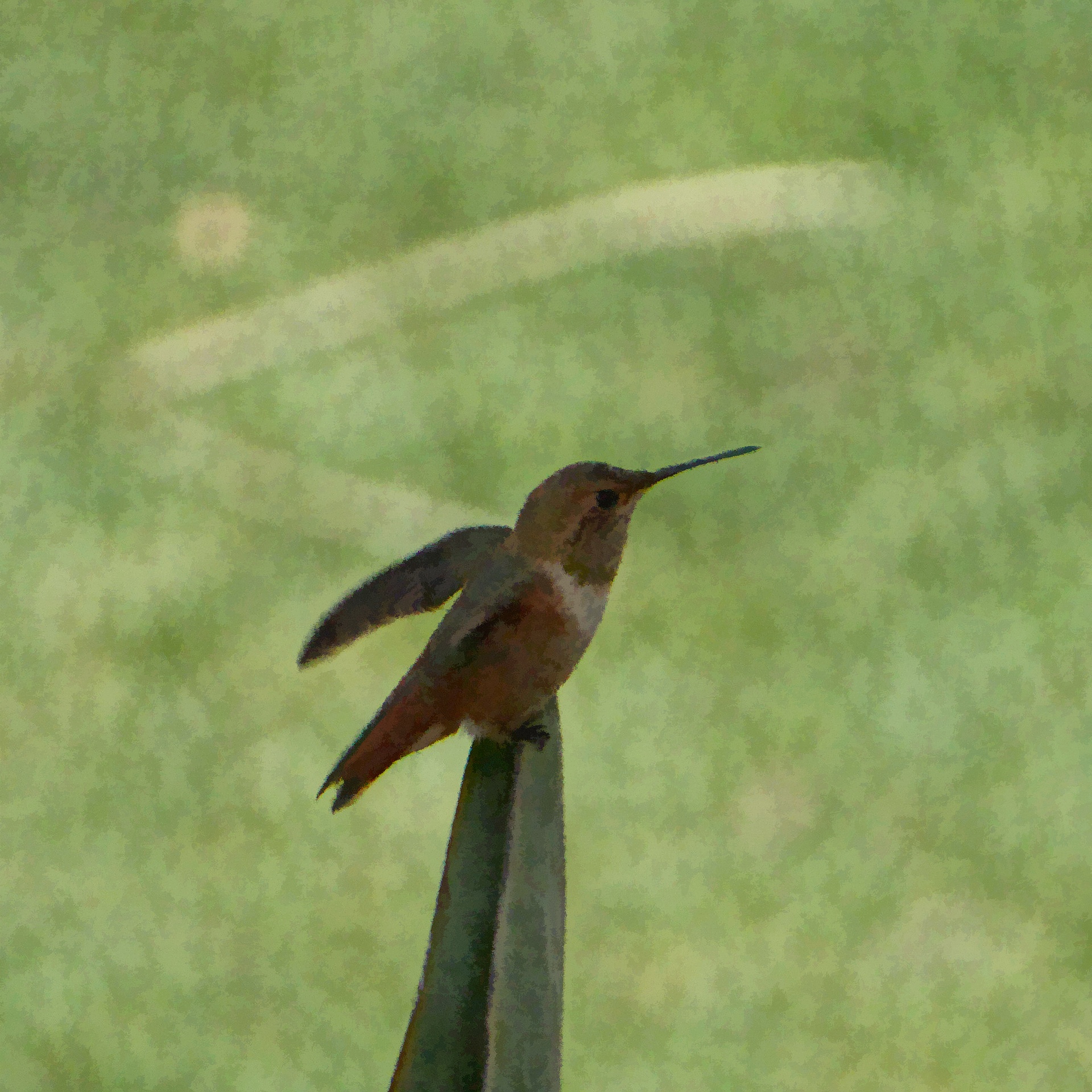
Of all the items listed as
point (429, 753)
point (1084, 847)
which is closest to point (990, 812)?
point (1084, 847)

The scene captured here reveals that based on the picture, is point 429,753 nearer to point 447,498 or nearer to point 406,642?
point 406,642

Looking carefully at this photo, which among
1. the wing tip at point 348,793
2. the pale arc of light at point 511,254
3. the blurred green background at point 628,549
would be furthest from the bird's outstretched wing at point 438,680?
the pale arc of light at point 511,254

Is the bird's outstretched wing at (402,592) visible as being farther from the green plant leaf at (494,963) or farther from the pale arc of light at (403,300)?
the pale arc of light at (403,300)

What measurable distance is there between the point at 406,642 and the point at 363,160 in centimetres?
48

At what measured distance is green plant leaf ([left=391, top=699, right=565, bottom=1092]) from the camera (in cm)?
25

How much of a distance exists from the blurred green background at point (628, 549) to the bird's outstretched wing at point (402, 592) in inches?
20.1

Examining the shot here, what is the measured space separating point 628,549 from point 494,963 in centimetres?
66

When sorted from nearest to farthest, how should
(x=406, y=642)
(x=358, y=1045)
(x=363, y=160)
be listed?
(x=358, y=1045), (x=406, y=642), (x=363, y=160)

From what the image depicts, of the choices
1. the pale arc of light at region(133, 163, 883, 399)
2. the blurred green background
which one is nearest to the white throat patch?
the blurred green background

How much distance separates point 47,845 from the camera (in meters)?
0.82

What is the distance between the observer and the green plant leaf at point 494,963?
0.25 m

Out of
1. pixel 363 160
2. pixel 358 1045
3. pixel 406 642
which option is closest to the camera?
pixel 358 1045

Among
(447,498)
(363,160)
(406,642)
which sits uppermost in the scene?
(363,160)

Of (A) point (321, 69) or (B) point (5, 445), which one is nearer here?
(B) point (5, 445)
